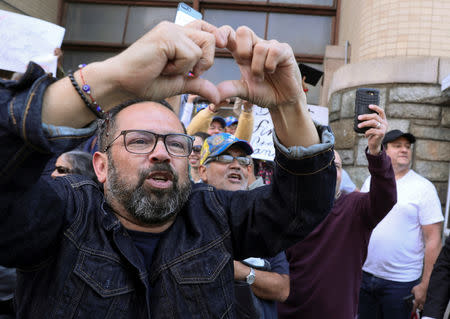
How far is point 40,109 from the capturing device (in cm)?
103

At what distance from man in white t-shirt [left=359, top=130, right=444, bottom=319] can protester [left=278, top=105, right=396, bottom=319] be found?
97cm

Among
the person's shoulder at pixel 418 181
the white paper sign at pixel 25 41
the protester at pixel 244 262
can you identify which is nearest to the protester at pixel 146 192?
the protester at pixel 244 262

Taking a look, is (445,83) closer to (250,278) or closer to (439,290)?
(439,290)

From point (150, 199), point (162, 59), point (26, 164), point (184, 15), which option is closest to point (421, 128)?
point (184, 15)

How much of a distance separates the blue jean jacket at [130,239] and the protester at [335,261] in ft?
3.92

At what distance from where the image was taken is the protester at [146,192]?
3.57 feet

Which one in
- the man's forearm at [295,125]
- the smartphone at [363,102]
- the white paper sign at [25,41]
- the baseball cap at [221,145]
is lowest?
the baseball cap at [221,145]

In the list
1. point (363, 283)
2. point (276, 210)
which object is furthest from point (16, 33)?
point (363, 283)

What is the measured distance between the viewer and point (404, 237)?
3.60m

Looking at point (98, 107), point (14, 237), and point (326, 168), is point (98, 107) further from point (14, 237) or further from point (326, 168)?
point (326, 168)

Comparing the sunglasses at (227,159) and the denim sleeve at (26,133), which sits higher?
the denim sleeve at (26,133)

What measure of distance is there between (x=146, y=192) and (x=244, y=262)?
2.67ft

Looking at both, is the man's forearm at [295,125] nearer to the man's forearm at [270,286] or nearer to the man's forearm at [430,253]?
the man's forearm at [270,286]

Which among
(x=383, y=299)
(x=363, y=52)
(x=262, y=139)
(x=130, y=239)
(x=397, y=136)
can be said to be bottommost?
(x=383, y=299)
